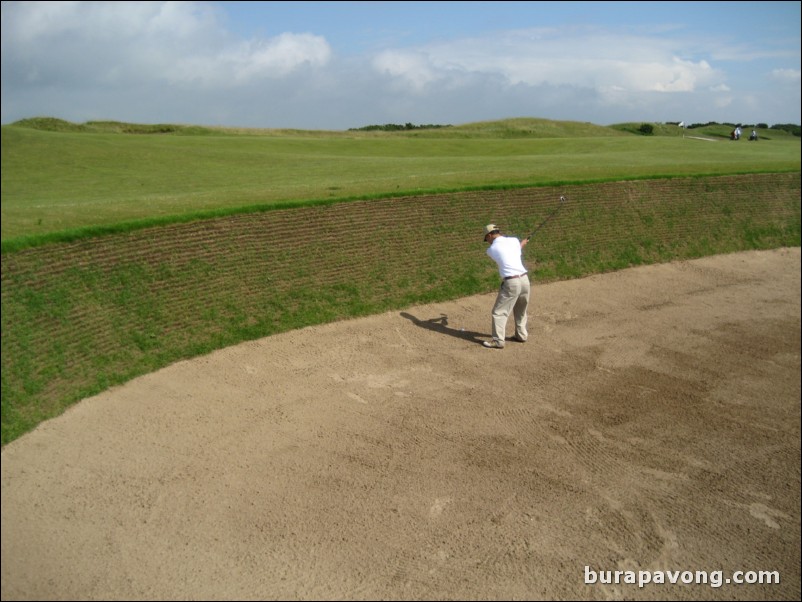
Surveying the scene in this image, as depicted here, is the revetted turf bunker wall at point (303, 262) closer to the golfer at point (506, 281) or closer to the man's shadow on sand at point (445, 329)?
the man's shadow on sand at point (445, 329)

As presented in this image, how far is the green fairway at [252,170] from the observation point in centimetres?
1398

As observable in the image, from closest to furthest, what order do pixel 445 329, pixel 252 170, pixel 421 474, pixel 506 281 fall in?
1. pixel 421 474
2. pixel 506 281
3. pixel 445 329
4. pixel 252 170

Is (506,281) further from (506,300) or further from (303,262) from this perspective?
(303,262)

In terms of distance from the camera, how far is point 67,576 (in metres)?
6.34

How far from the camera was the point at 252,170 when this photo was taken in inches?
910

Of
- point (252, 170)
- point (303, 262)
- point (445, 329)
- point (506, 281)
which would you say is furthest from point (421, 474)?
point (252, 170)

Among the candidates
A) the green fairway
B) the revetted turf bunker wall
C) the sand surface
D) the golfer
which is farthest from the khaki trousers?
the green fairway

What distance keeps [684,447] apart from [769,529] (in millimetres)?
1876

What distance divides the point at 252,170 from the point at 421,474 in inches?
681

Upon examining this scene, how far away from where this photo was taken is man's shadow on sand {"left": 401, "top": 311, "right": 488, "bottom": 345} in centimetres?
1334

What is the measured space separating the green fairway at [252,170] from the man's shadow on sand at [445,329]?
376 cm

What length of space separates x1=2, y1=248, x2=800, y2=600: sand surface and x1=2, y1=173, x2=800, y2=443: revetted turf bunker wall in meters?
0.72

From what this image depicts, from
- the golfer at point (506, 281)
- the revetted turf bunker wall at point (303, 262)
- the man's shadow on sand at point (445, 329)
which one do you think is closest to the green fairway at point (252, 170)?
the revetted turf bunker wall at point (303, 262)

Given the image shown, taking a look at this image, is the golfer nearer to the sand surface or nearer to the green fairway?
the sand surface
